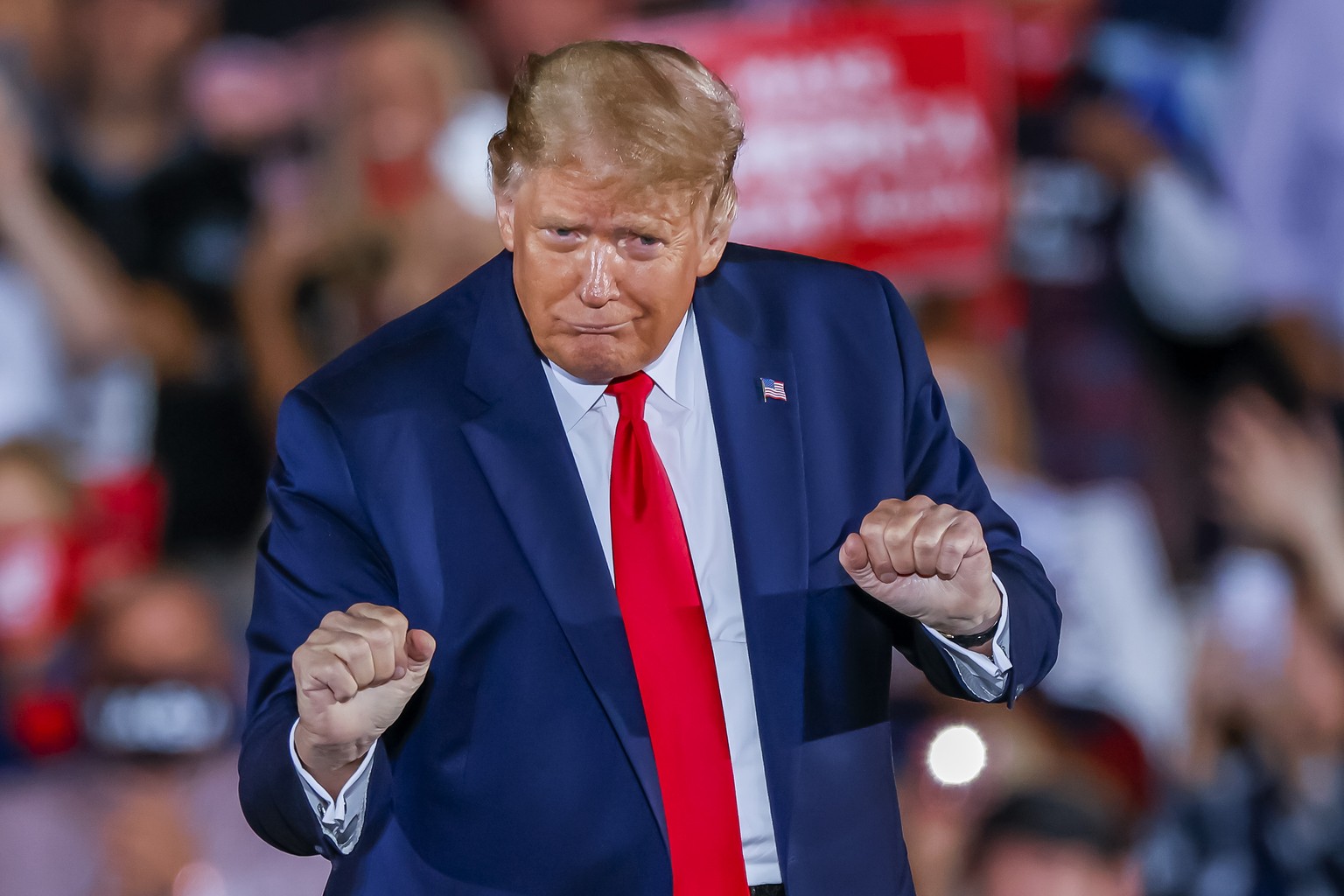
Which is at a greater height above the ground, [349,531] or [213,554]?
[349,531]

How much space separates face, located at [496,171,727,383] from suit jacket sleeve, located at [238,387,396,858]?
0.21 metres

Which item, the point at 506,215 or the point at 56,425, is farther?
the point at 56,425

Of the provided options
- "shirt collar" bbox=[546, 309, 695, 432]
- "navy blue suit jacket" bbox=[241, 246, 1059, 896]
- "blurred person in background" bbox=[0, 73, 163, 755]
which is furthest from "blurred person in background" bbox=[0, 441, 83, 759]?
"shirt collar" bbox=[546, 309, 695, 432]

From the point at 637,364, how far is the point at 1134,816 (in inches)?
127

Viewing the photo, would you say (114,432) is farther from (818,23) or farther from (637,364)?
(637,364)

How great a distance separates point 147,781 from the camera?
11.8ft

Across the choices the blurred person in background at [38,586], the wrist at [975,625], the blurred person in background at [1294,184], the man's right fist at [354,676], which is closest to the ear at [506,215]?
the man's right fist at [354,676]

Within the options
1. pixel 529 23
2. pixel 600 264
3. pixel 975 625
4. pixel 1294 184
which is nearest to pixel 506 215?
pixel 600 264

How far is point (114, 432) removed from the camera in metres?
3.70

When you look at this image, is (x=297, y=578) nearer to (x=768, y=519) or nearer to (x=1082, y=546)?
(x=768, y=519)

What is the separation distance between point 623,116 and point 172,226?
2.80 m

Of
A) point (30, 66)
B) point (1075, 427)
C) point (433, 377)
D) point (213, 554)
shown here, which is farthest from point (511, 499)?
point (1075, 427)

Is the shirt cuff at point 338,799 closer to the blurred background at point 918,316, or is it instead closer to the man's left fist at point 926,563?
the man's left fist at point 926,563

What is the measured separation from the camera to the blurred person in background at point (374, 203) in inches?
149
